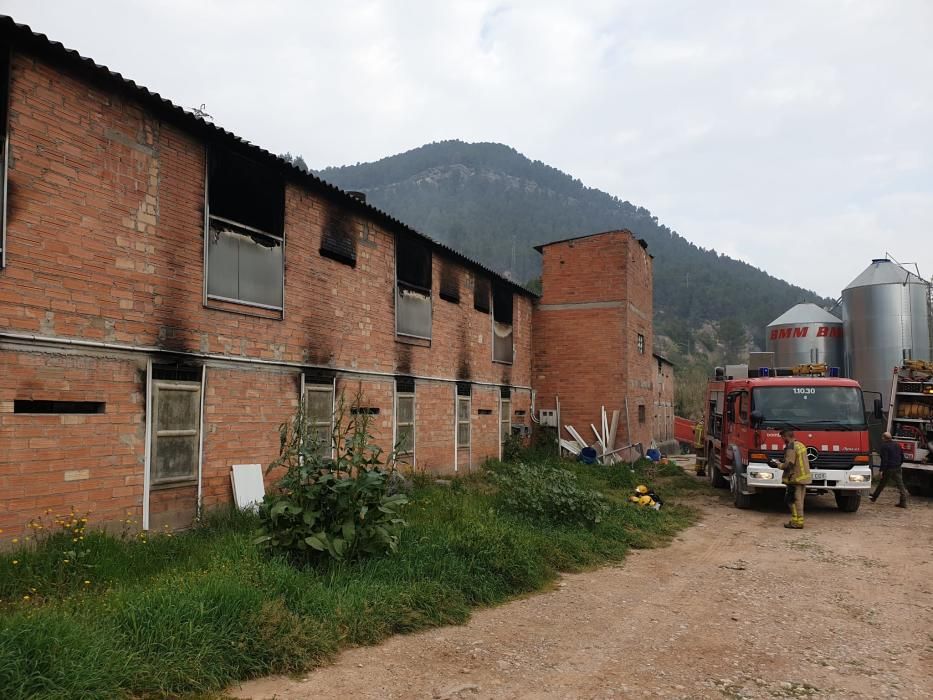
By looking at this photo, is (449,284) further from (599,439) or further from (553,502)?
(599,439)

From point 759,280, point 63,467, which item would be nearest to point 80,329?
point 63,467

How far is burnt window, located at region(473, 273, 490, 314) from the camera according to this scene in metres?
17.3

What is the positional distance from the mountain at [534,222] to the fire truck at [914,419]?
240ft

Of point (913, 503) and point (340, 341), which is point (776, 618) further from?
point (913, 503)

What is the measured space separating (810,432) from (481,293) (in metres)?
8.87

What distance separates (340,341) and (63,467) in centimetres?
532

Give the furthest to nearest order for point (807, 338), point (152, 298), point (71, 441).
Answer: point (807, 338), point (152, 298), point (71, 441)

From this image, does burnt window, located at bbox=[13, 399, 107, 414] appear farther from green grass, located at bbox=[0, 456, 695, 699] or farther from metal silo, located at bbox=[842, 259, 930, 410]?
metal silo, located at bbox=[842, 259, 930, 410]

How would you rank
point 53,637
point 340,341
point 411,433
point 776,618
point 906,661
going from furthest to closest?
1. point 411,433
2. point 340,341
3. point 776,618
4. point 906,661
5. point 53,637

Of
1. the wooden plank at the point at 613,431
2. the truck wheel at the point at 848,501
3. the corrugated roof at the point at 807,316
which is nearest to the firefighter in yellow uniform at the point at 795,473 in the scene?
the truck wheel at the point at 848,501

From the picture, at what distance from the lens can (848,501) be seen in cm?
1286

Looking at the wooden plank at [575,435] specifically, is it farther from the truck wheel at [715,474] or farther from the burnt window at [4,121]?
the burnt window at [4,121]

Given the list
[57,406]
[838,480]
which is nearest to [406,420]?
[57,406]

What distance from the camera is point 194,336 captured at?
332 inches
